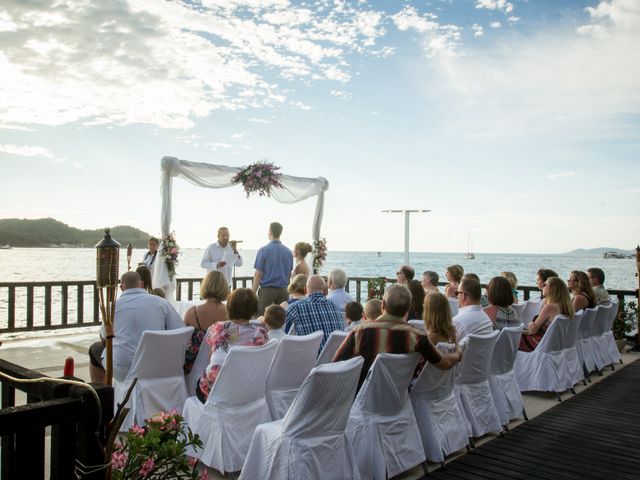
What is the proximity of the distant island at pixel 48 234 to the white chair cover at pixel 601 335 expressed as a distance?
5.95 m

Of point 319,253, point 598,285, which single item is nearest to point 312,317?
point 598,285

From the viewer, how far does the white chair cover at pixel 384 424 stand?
9.83 ft

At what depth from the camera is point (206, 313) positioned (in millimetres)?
4160

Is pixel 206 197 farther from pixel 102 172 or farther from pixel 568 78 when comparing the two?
pixel 102 172

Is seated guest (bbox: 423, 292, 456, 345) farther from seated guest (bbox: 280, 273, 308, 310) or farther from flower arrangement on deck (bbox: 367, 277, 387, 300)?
flower arrangement on deck (bbox: 367, 277, 387, 300)

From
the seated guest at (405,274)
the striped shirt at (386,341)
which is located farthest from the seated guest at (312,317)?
the seated guest at (405,274)

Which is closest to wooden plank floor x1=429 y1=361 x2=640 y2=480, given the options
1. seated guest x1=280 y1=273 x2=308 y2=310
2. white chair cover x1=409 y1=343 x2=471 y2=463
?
white chair cover x1=409 y1=343 x2=471 y2=463

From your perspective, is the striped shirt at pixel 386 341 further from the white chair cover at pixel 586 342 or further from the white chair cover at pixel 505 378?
the white chair cover at pixel 586 342

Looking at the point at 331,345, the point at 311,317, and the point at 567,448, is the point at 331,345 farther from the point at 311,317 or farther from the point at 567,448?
the point at 567,448

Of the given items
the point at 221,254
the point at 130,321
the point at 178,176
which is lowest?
the point at 130,321

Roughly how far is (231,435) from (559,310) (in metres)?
3.58

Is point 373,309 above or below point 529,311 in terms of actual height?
above

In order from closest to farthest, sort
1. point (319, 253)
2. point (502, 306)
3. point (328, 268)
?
1. point (502, 306)
2. point (319, 253)
3. point (328, 268)

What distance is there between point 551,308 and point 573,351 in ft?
2.25
